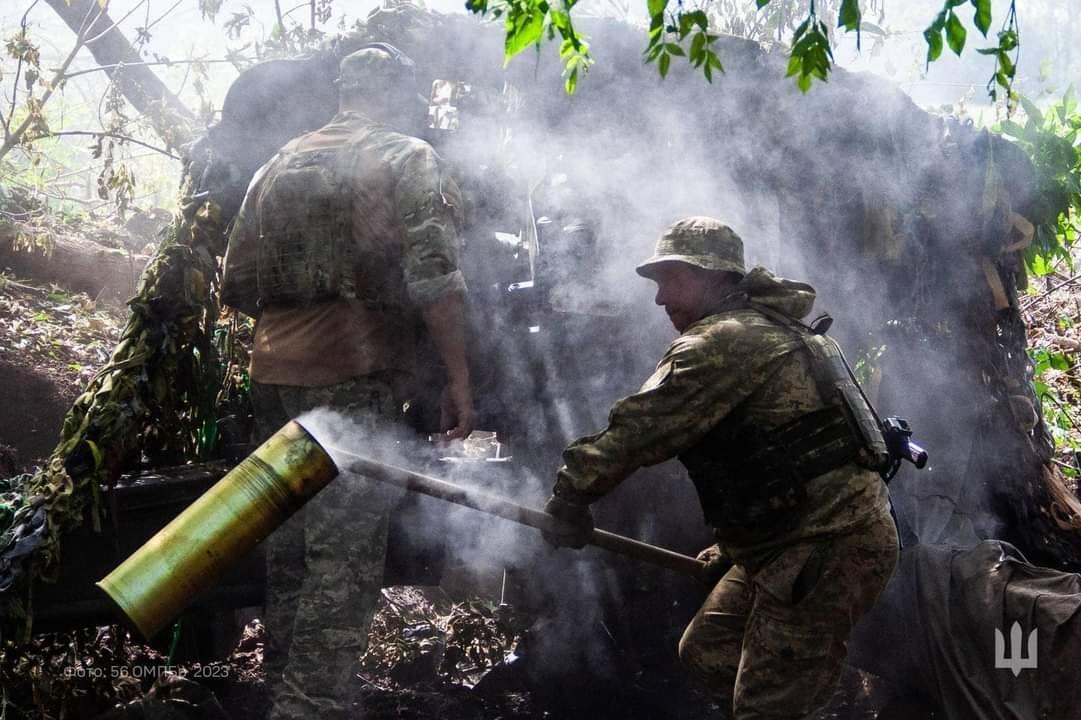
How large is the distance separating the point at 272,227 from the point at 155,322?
111 cm

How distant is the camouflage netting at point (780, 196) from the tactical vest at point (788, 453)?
191cm

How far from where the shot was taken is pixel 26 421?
280 inches

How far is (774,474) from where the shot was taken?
12.0ft

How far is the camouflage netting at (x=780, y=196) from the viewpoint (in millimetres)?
5707

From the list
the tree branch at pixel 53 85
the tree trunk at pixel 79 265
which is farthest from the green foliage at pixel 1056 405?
the tree branch at pixel 53 85

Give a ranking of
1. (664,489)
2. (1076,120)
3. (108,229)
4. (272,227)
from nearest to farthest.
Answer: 1. (272,227)
2. (664,489)
3. (1076,120)
4. (108,229)

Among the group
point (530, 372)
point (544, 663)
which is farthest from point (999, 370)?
point (544, 663)

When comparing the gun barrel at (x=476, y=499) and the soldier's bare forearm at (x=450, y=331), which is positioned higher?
the soldier's bare forearm at (x=450, y=331)

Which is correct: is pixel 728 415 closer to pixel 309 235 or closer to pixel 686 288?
pixel 686 288

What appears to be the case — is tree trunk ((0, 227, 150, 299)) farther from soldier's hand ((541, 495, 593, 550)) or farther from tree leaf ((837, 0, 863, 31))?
tree leaf ((837, 0, 863, 31))

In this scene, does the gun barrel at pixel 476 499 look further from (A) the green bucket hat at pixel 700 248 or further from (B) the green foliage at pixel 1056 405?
(B) the green foliage at pixel 1056 405

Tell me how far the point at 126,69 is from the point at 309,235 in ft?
20.5

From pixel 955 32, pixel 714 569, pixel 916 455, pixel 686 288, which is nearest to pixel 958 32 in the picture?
pixel 955 32

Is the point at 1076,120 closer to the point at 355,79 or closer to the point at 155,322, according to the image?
the point at 355,79
